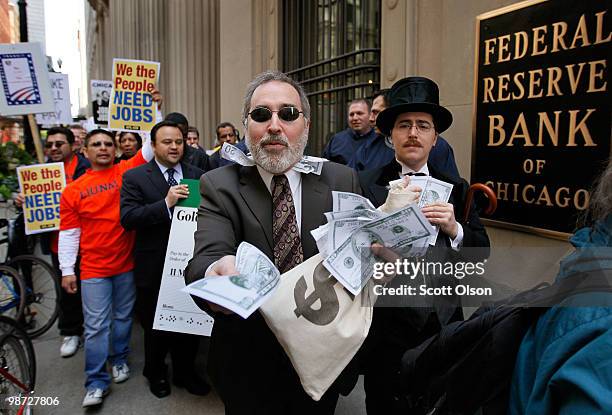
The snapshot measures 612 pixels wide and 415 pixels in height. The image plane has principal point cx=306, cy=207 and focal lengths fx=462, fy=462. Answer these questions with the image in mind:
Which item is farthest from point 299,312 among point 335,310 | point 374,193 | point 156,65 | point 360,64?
point 360,64

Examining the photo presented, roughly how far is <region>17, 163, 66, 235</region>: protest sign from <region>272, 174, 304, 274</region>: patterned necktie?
377cm

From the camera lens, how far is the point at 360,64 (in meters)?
6.64

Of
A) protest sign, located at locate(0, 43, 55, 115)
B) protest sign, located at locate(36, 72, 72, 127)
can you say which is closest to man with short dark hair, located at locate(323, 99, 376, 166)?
protest sign, located at locate(0, 43, 55, 115)

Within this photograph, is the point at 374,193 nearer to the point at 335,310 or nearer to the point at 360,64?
the point at 335,310

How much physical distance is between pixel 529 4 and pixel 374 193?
8.42 ft

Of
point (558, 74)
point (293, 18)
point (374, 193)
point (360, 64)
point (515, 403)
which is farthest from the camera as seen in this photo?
point (293, 18)

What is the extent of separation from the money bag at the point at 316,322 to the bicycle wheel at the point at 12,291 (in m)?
4.33

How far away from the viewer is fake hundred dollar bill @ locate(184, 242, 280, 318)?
1.26 m

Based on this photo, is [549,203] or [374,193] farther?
[549,203]

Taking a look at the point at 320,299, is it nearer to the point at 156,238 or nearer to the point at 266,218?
the point at 266,218

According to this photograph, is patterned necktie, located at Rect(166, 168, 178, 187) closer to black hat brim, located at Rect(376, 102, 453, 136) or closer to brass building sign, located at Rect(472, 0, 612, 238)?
black hat brim, located at Rect(376, 102, 453, 136)

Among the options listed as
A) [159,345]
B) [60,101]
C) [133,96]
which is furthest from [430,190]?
[60,101]

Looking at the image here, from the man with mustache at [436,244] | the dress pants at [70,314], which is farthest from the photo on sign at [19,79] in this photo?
the man with mustache at [436,244]

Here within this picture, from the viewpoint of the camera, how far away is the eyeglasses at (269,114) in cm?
187
